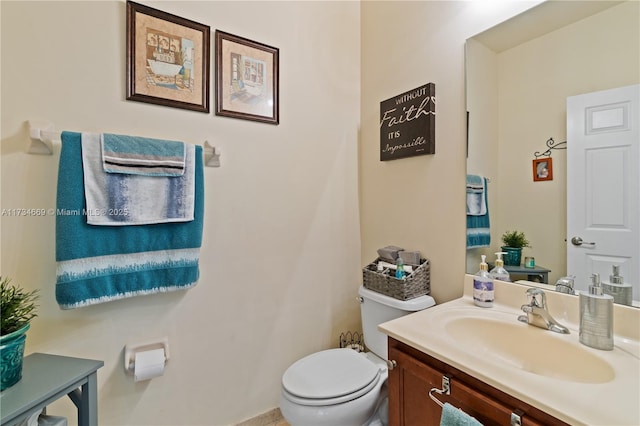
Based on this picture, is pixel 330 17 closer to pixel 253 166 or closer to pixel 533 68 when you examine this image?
pixel 253 166

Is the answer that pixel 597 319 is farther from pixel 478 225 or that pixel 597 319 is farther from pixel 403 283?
pixel 403 283

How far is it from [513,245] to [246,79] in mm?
1490

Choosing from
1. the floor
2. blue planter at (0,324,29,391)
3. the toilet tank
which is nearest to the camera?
blue planter at (0,324,29,391)

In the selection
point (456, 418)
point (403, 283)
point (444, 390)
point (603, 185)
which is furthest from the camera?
point (403, 283)

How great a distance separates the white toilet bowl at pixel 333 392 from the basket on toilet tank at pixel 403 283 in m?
0.34

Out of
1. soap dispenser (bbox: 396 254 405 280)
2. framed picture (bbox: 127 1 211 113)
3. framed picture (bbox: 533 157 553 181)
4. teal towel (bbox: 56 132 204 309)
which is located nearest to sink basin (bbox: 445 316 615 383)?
soap dispenser (bbox: 396 254 405 280)

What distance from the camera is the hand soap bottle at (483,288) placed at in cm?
116

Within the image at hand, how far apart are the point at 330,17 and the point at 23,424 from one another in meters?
2.28

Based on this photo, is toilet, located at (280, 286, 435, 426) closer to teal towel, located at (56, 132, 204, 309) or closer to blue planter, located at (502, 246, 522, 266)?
blue planter, located at (502, 246, 522, 266)

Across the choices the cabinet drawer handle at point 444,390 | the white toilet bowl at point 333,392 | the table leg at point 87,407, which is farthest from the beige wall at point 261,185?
the cabinet drawer handle at point 444,390

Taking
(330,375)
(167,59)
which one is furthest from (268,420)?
(167,59)

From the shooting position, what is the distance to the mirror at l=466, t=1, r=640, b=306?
0.94 metres

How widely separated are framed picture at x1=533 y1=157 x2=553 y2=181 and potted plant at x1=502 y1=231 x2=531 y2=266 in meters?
0.23

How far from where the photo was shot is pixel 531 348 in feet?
3.17
